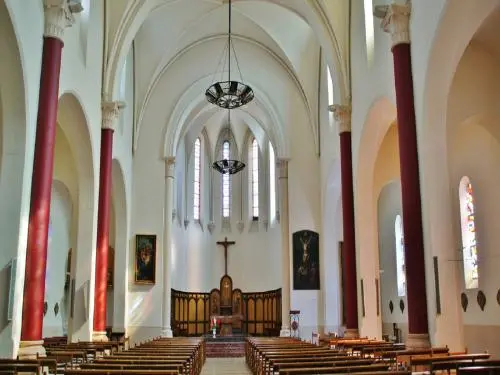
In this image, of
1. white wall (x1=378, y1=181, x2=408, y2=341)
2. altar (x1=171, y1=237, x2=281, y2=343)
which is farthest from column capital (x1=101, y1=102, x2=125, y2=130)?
altar (x1=171, y1=237, x2=281, y2=343)

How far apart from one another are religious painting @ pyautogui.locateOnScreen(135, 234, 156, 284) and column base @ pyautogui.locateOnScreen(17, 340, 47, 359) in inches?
507

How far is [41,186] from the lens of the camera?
12117 millimetres

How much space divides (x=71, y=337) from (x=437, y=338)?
34.2 feet

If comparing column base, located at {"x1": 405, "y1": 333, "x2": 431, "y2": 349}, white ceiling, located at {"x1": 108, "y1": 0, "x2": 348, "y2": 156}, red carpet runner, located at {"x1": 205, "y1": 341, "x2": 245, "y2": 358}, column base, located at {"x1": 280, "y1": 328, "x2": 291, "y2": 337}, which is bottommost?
red carpet runner, located at {"x1": 205, "y1": 341, "x2": 245, "y2": 358}

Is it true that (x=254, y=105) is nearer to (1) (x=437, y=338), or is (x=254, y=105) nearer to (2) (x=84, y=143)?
(2) (x=84, y=143)

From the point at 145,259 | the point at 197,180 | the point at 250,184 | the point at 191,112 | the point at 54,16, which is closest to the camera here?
the point at 54,16

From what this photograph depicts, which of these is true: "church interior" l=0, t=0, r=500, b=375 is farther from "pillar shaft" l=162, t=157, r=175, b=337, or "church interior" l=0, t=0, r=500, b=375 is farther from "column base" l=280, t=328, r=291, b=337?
"column base" l=280, t=328, r=291, b=337

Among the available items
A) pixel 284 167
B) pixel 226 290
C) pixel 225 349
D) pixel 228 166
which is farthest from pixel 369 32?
pixel 226 290

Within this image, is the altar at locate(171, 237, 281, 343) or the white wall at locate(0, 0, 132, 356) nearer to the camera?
the white wall at locate(0, 0, 132, 356)

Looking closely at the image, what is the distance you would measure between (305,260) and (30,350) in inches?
615

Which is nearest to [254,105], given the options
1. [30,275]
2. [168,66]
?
[168,66]

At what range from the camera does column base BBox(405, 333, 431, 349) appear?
Result: 11.7 metres

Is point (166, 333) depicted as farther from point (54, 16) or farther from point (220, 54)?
point (54, 16)

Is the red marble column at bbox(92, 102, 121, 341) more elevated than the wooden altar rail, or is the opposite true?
the red marble column at bbox(92, 102, 121, 341)
